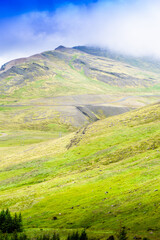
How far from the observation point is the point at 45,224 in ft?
135

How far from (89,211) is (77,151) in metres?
62.1

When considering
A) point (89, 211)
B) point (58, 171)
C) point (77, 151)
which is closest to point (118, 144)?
point (77, 151)

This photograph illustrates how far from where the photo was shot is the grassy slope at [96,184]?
36.8 metres

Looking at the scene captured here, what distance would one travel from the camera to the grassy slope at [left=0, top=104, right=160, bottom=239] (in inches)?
1449

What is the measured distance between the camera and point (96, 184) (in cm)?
6009

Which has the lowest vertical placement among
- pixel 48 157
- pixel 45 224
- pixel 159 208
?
pixel 45 224

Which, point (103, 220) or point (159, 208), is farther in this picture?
point (103, 220)

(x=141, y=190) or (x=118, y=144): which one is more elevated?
(x=118, y=144)

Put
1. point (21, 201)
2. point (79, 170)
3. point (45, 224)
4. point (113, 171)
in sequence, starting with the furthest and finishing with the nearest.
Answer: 1. point (79, 170)
2. point (113, 171)
3. point (21, 201)
4. point (45, 224)

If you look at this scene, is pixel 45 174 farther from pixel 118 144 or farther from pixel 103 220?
pixel 103 220

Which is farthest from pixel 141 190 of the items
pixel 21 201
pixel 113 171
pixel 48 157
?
pixel 48 157

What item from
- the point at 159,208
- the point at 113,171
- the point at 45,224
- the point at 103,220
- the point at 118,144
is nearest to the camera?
the point at 159,208

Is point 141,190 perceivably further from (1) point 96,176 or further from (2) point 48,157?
(2) point 48,157

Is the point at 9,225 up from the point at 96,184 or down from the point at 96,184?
down
